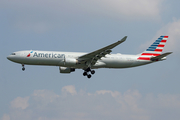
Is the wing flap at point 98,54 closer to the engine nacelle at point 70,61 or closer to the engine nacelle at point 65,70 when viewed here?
the engine nacelle at point 70,61

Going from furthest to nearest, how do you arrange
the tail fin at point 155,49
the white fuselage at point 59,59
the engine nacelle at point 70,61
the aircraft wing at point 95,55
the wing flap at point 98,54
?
1. the tail fin at point 155,49
2. the white fuselage at point 59,59
3. the engine nacelle at point 70,61
4. the aircraft wing at point 95,55
5. the wing flap at point 98,54

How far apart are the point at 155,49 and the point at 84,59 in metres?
14.3

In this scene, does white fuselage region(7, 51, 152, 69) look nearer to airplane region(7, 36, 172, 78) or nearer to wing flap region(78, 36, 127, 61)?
airplane region(7, 36, 172, 78)

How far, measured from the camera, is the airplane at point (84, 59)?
46312 millimetres

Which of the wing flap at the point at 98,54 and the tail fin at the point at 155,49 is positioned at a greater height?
the tail fin at the point at 155,49

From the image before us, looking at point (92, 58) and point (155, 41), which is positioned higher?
point (155, 41)

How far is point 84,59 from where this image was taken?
155ft

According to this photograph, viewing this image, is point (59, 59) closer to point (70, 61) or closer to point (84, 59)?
point (70, 61)

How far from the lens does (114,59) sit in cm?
4888

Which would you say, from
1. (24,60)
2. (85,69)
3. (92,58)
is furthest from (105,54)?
(24,60)

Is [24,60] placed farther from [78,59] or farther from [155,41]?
[155,41]

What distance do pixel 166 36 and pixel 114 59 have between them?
42.2ft

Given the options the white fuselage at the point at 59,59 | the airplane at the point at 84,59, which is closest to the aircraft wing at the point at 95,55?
the airplane at the point at 84,59

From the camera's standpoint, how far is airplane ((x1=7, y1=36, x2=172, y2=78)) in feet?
152
